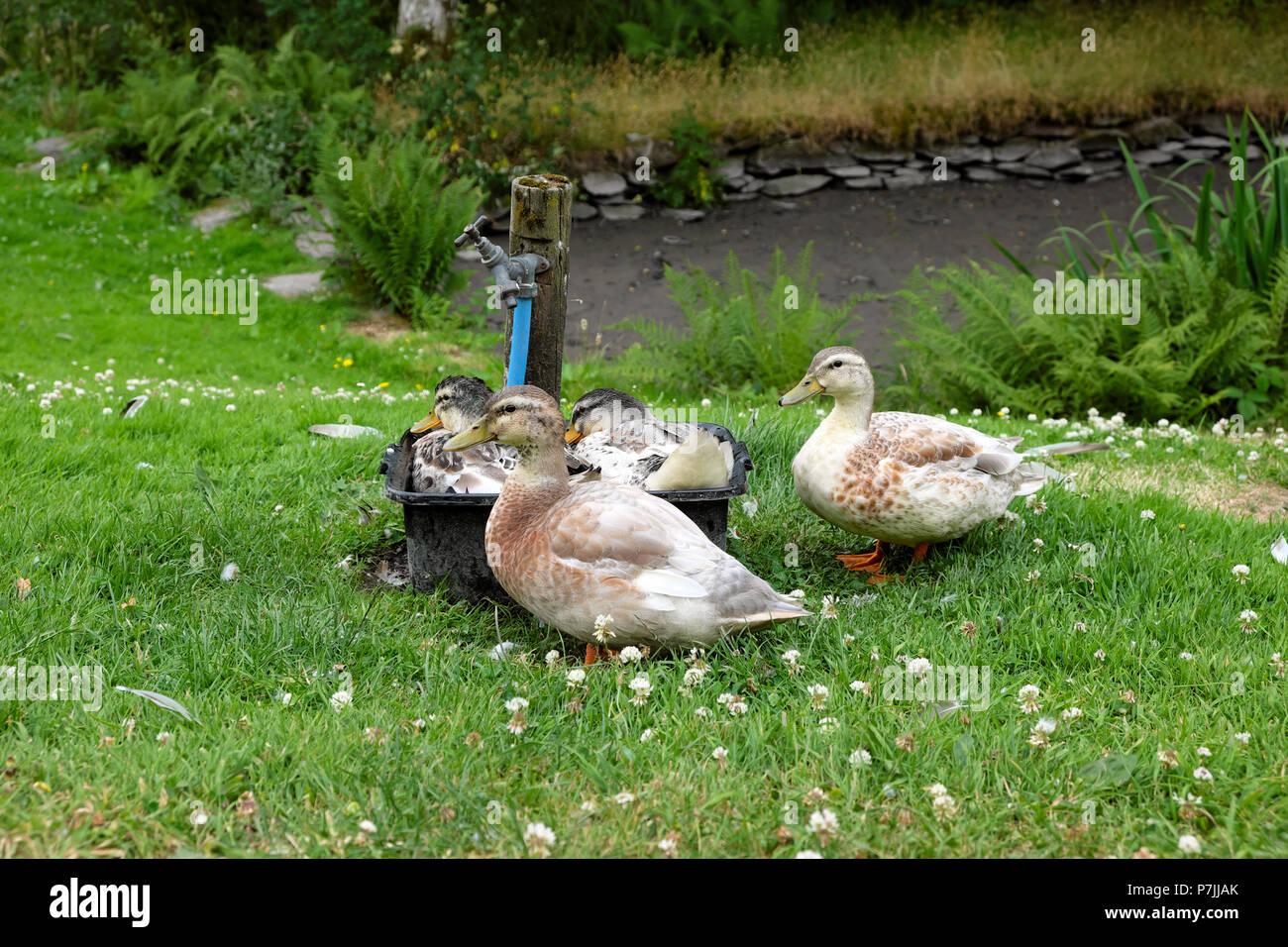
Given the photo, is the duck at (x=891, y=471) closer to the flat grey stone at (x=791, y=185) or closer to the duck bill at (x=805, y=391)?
the duck bill at (x=805, y=391)

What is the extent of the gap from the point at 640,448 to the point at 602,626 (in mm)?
1333

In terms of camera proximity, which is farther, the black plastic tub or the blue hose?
the blue hose

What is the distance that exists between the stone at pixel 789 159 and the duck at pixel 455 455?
10776 millimetres

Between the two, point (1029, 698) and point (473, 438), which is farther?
point (473, 438)

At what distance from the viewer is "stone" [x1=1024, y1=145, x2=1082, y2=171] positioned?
14.8 meters

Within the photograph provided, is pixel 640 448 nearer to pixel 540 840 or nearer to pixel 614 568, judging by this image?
pixel 614 568

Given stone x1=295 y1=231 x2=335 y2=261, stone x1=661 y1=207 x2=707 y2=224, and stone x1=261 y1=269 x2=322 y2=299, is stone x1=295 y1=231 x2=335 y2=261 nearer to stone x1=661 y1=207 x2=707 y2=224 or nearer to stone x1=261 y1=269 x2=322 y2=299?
stone x1=261 y1=269 x2=322 y2=299

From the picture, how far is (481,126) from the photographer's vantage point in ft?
43.6

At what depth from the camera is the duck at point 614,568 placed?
11.4 feet

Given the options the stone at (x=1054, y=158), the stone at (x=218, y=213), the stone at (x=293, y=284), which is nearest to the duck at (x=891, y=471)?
the stone at (x=293, y=284)

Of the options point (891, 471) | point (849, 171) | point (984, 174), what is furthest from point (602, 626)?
point (984, 174)

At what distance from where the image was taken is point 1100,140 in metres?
14.9

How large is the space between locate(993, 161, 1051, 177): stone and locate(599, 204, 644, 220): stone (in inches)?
208

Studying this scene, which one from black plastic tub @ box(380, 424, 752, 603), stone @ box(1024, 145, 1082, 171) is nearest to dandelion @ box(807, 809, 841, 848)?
black plastic tub @ box(380, 424, 752, 603)
